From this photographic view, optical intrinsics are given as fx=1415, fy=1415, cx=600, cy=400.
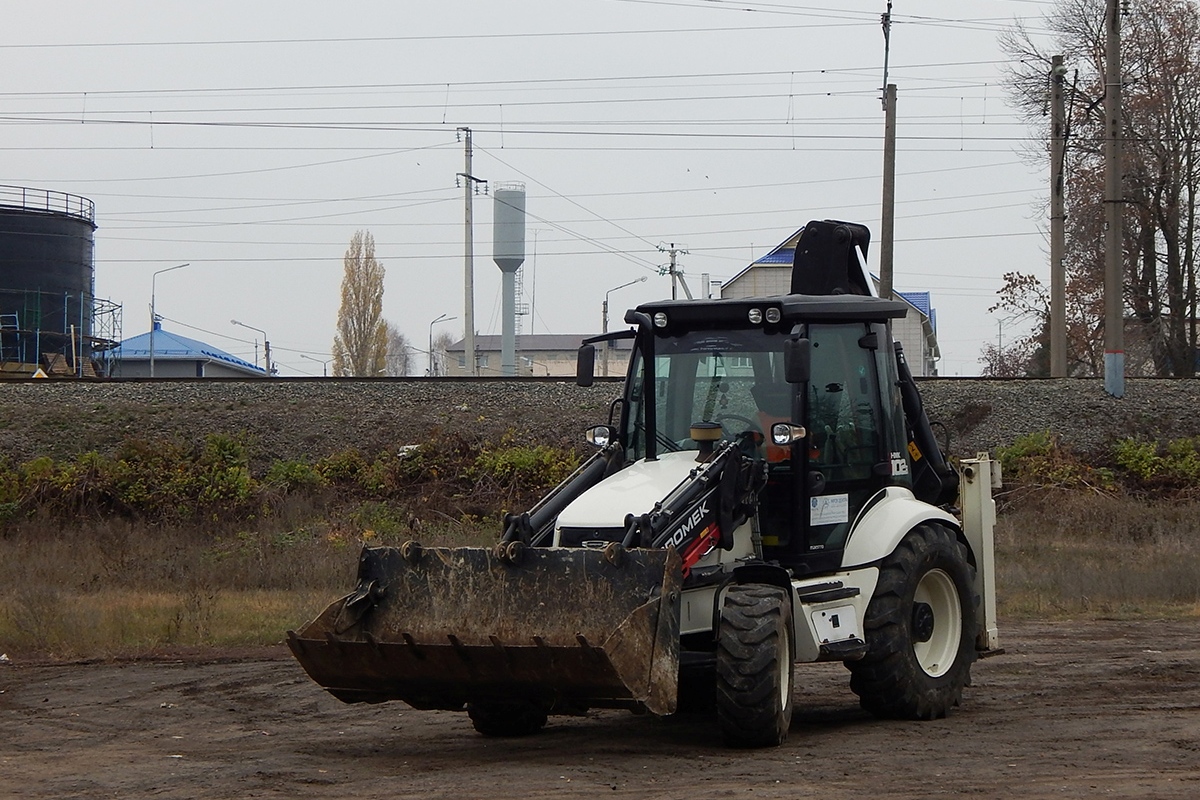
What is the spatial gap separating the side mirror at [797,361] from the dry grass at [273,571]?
7778mm

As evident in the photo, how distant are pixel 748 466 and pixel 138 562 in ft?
39.6

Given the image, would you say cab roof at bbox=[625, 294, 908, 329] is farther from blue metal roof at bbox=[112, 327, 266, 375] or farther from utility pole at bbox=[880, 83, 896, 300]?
blue metal roof at bbox=[112, 327, 266, 375]

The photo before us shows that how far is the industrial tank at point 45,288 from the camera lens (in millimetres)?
50500

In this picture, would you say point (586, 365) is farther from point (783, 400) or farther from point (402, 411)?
point (402, 411)

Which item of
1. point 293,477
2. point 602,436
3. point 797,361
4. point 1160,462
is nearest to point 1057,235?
point 1160,462

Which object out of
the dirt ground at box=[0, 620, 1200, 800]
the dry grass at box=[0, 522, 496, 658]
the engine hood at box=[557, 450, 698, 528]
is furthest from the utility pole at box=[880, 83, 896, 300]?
the engine hood at box=[557, 450, 698, 528]

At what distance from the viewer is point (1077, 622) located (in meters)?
15.2

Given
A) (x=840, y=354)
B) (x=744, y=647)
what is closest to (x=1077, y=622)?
(x=840, y=354)

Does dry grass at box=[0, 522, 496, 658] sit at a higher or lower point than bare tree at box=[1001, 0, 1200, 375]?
lower

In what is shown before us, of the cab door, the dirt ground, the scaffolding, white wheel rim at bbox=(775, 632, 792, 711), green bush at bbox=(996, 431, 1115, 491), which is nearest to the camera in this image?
the dirt ground

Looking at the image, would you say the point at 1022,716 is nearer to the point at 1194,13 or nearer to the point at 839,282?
the point at 839,282

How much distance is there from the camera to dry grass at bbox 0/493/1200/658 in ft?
48.4

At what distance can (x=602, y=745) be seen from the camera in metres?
8.83

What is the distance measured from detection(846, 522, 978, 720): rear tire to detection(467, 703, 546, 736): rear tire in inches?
85.5
